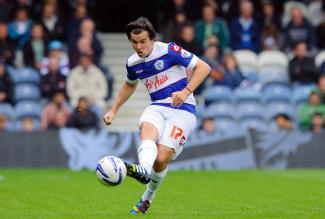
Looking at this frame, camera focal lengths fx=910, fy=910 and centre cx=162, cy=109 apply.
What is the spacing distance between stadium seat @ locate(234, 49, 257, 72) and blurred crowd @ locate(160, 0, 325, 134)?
0.03 meters

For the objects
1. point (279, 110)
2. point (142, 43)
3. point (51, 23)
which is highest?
point (142, 43)

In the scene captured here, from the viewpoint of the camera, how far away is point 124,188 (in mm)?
14328

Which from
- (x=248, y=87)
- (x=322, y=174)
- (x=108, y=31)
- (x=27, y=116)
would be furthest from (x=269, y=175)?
(x=108, y=31)

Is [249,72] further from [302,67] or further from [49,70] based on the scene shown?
[49,70]

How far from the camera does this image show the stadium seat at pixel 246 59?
21.4m

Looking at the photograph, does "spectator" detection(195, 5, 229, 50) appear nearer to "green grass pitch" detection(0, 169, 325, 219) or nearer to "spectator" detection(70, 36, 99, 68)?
"spectator" detection(70, 36, 99, 68)

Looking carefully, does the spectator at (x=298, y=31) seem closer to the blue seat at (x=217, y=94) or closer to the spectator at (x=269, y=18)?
the spectator at (x=269, y=18)

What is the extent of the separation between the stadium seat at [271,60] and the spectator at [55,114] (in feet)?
16.4

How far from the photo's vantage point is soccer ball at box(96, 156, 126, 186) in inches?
348

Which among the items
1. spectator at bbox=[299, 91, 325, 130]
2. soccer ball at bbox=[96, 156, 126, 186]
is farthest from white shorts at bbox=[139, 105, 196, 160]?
spectator at bbox=[299, 91, 325, 130]

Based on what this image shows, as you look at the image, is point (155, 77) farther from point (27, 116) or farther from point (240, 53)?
point (240, 53)

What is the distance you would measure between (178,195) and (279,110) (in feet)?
26.1

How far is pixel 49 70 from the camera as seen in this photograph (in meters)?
20.2

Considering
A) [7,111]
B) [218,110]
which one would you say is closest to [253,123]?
[218,110]
